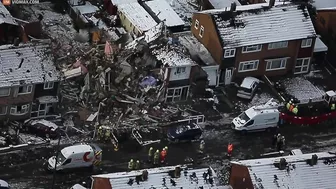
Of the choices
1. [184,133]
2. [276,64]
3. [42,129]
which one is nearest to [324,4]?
[276,64]

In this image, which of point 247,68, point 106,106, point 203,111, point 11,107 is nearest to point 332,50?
point 247,68

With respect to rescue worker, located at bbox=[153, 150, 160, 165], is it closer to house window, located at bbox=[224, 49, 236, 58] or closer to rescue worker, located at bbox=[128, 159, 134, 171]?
rescue worker, located at bbox=[128, 159, 134, 171]

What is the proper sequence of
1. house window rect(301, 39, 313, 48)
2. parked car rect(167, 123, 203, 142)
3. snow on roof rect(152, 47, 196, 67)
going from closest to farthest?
parked car rect(167, 123, 203, 142) → snow on roof rect(152, 47, 196, 67) → house window rect(301, 39, 313, 48)

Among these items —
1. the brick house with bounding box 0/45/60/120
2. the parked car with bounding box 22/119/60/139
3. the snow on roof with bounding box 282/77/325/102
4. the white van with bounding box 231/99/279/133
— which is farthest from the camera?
the snow on roof with bounding box 282/77/325/102

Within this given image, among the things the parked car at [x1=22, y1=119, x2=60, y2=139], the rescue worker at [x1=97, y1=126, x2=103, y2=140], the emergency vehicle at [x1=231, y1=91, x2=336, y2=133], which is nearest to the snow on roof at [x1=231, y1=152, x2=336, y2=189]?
the emergency vehicle at [x1=231, y1=91, x2=336, y2=133]

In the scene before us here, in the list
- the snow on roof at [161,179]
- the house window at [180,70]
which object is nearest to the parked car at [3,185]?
the snow on roof at [161,179]

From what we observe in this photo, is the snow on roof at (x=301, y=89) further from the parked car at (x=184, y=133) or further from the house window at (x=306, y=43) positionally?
the parked car at (x=184, y=133)
